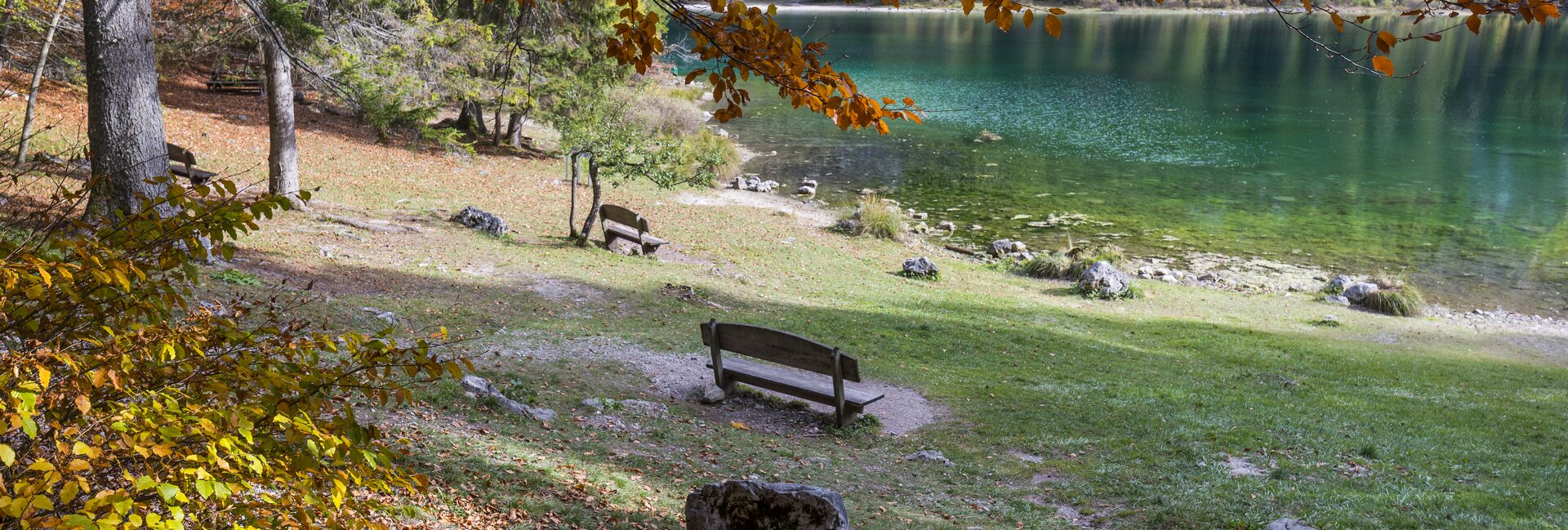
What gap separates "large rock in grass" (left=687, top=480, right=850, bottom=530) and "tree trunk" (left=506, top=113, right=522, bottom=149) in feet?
86.3

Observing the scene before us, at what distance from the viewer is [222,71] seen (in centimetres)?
3089

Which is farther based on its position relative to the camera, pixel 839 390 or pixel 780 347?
pixel 780 347

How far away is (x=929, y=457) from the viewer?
8.70 meters

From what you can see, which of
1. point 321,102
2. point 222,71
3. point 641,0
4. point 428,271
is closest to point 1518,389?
point 428,271

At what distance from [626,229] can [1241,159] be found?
27925 millimetres

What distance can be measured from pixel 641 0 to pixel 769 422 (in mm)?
17851

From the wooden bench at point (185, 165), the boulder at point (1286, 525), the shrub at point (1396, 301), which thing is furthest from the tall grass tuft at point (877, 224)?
the boulder at point (1286, 525)

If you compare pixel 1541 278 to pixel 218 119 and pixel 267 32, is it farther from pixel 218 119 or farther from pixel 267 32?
pixel 218 119

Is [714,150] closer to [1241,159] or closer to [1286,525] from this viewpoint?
[1241,159]

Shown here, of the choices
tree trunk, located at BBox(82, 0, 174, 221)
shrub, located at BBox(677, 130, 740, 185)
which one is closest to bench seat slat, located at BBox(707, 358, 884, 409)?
tree trunk, located at BBox(82, 0, 174, 221)

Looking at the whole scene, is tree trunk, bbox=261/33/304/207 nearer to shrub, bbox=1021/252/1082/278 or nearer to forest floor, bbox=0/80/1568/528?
forest floor, bbox=0/80/1568/528

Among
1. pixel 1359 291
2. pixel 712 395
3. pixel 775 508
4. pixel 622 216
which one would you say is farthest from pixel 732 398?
pixel 1359 291

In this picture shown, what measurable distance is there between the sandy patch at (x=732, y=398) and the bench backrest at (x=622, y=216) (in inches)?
247

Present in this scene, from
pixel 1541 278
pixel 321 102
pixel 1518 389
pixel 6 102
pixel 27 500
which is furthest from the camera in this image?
pixel 321 102
